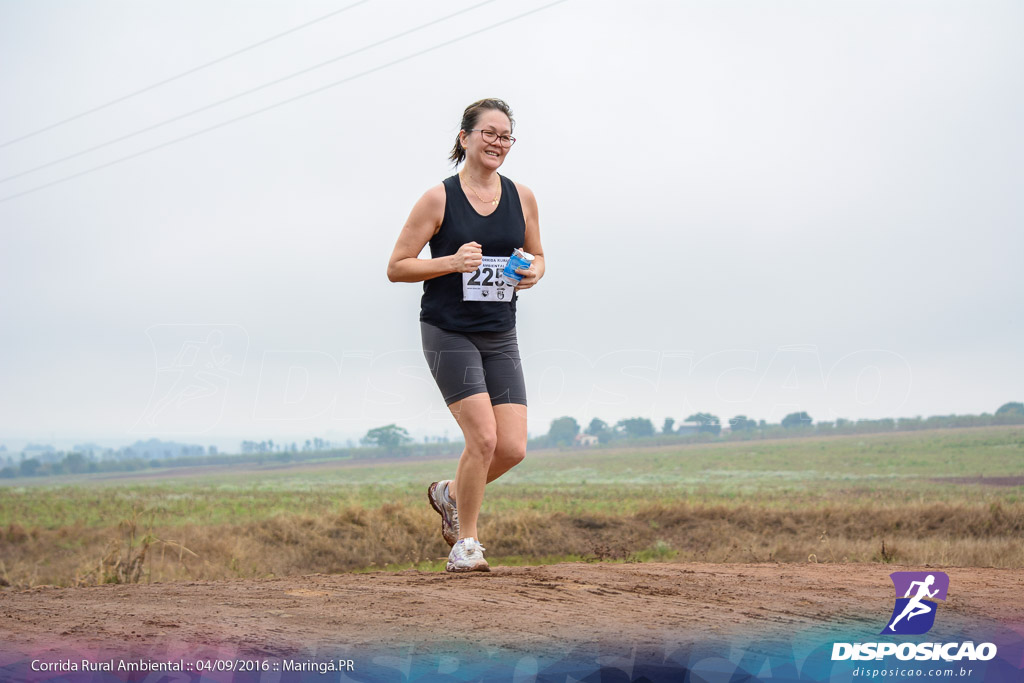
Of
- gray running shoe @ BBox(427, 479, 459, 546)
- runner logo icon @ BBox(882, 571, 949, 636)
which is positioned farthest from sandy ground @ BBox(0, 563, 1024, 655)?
gray running shoe @ BBox(427, 479, 459, 546)

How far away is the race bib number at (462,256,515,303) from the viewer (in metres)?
5.33

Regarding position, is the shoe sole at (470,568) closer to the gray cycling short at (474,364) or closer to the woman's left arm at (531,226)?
the gray cycling short at (474,364)

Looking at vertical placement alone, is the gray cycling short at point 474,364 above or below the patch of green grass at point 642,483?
above

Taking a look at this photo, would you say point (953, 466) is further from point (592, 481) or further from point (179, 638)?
point (179, 638)

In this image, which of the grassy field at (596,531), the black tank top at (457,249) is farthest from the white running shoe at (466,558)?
the grassy field at (596,531)

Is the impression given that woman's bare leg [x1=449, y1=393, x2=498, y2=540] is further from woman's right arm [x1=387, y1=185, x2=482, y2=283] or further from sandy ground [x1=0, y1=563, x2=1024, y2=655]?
woman's right arm [x1=387, y1=185, x2=482, y2=283]

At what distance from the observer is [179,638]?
3.45 metres

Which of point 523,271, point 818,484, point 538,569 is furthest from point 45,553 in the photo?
point 818,484

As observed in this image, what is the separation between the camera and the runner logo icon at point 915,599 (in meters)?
4.02

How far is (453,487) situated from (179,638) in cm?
266

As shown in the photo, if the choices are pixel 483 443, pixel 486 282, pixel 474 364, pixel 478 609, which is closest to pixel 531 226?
pixel 486 282

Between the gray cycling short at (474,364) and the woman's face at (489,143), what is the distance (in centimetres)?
106

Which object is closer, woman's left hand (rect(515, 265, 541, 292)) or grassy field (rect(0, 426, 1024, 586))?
woman's left hand (rect(515, 265, 541, 292))

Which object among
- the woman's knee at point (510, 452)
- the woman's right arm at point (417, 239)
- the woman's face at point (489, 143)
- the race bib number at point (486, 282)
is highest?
the woman's face at point (489, 143)
